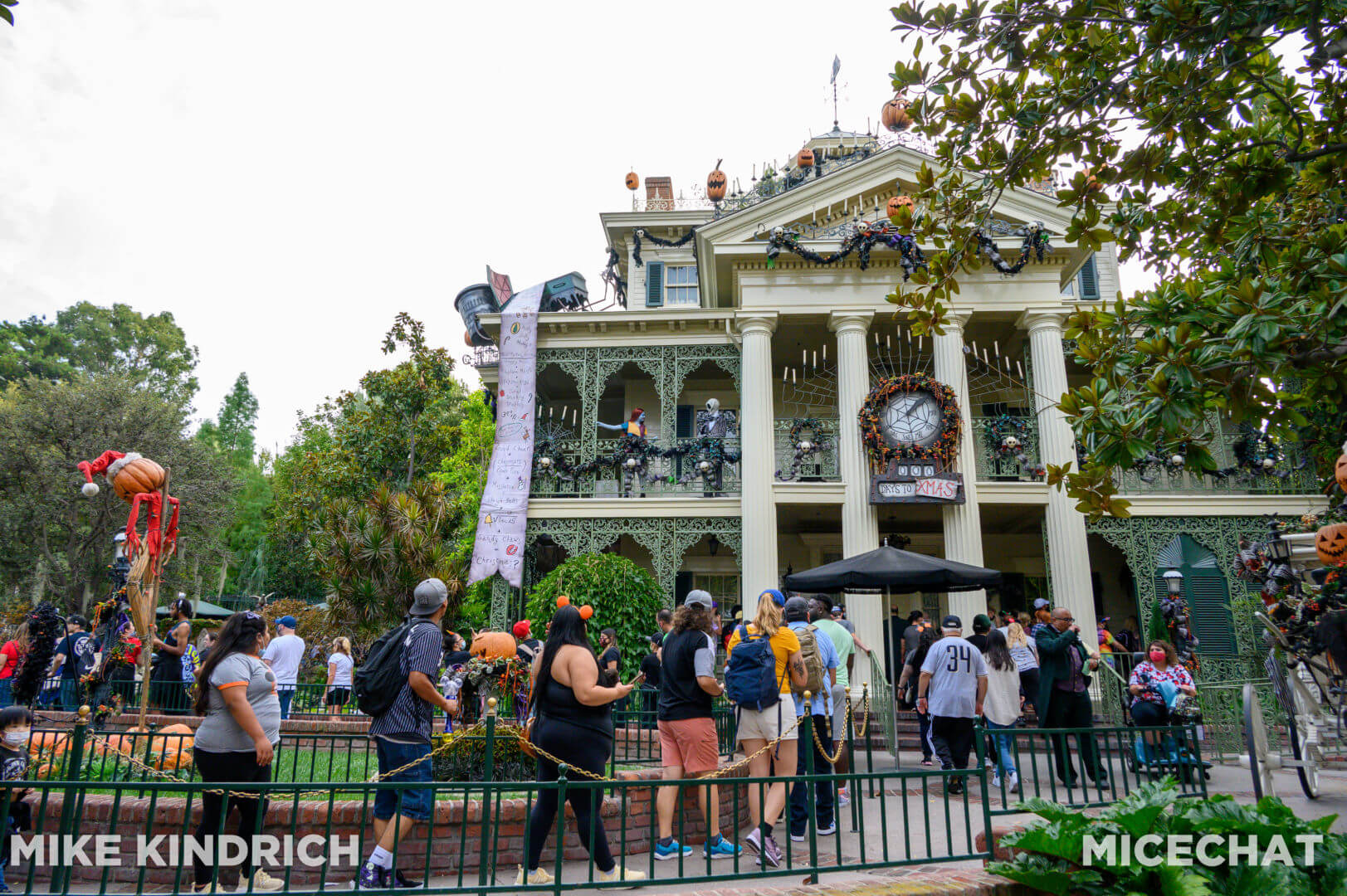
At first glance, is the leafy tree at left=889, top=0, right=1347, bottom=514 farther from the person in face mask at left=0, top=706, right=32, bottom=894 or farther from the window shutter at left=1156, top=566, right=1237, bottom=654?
the window shutter at left=1156, top=566, right=1237, bottom=654

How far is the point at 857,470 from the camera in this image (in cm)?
1645

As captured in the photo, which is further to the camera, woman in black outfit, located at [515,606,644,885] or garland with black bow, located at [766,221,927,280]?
garland with black bow, located at [766,221,927,280]

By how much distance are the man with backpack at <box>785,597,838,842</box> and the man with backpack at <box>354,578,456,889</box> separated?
267cm

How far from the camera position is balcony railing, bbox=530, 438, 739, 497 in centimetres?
1761

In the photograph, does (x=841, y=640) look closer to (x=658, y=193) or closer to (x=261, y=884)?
(x=261, y=884)

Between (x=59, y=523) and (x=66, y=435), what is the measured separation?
9.98ft

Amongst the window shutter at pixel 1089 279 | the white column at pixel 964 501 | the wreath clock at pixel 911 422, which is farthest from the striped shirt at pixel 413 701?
the window shutter at pixel 1089 279

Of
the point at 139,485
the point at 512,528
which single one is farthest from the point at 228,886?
the point at 512,528

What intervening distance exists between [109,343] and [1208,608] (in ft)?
160

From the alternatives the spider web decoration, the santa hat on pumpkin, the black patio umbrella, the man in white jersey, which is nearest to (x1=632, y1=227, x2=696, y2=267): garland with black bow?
the spider web decoration

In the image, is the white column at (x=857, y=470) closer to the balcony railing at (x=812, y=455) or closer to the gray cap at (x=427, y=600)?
the balcony railing at (x=812, y=455)

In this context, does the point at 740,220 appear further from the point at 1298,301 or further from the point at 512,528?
the point at 1298,301

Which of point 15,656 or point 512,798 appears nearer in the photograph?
point 512,798

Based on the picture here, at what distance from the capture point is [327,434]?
121ft
